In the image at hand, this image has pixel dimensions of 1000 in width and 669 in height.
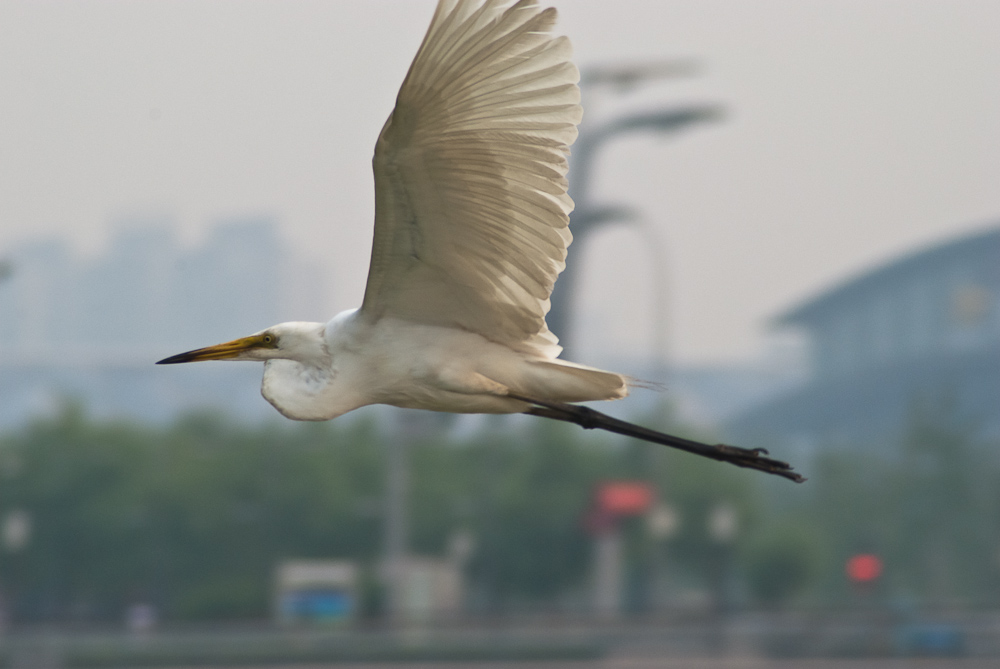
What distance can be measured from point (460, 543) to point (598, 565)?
14.1ft

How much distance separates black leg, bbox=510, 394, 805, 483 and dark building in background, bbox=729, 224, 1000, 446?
54589 millimetres

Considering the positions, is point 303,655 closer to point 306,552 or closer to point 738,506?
point 306,552

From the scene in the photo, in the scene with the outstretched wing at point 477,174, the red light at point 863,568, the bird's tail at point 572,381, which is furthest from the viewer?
the red light at point 863,568

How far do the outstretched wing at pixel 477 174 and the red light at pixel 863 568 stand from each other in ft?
130

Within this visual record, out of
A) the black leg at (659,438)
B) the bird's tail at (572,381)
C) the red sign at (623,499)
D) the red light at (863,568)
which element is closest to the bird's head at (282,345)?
the bird's tail at (572,381)

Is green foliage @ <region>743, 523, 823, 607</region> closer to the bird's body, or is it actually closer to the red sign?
the red sign

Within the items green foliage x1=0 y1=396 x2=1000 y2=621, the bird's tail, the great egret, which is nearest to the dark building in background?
green foliage x1=0 y1=396 x2=1000 y2=621

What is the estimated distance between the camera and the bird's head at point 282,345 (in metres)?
5.41

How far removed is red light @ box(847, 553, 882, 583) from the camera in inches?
1686

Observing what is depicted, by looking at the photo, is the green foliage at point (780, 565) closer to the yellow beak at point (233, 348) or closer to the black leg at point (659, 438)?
the black leg at point (659, 438)

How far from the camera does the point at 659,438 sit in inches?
237

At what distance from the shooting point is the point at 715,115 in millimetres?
29062

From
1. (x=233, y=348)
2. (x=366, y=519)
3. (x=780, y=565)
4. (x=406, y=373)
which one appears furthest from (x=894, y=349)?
(x=233, y=348)

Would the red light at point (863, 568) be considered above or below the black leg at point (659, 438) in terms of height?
below
